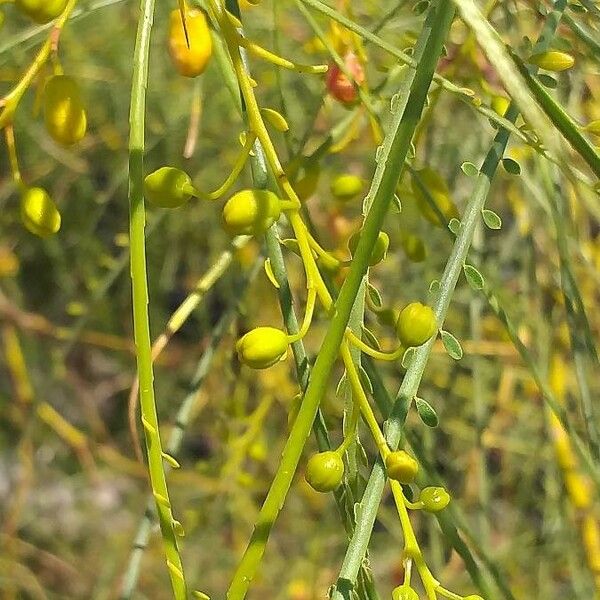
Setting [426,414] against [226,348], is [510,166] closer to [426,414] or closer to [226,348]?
[426,414]

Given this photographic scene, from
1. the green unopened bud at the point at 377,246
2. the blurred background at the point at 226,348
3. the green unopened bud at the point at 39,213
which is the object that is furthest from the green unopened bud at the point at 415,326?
the blurred background at the point at 226,348

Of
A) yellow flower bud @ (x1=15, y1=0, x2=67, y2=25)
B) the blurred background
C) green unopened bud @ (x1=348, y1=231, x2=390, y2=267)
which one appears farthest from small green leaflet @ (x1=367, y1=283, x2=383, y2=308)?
the blurred background

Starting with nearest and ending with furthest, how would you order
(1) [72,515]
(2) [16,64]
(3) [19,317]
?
1. (2) [16,64]
2. (3) [19,317]
3. (1) [72,515]

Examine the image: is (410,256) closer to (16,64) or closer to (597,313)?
(16,64)

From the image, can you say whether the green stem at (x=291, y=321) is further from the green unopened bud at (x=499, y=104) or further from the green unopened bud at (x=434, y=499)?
the green unopened bud at (x=499, y=104)

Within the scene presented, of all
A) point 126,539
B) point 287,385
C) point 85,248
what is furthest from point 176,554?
point 126,539
